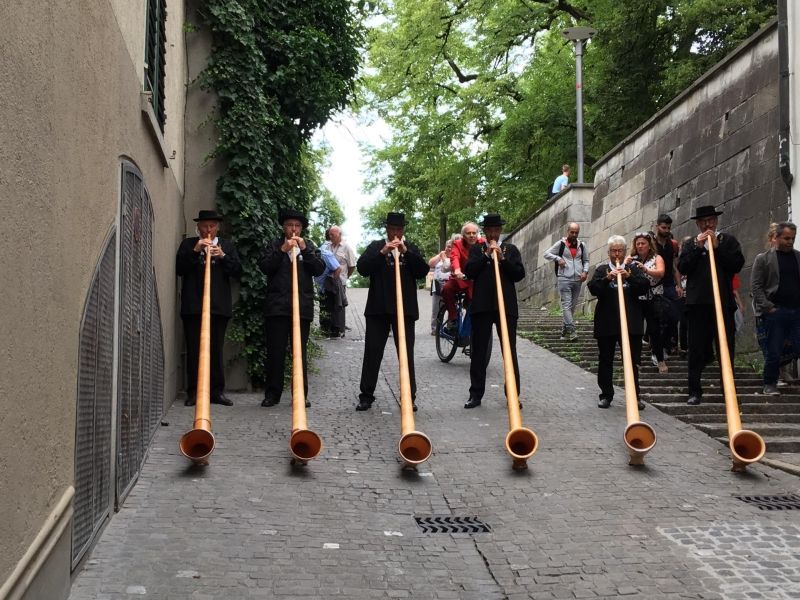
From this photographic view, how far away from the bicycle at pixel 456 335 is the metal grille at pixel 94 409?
694 centimetres

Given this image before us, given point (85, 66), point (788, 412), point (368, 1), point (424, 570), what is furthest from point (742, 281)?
point (85, 66)

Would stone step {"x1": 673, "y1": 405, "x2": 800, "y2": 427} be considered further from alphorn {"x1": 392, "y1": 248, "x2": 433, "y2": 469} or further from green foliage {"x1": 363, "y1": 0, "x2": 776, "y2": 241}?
green foliage {"x1": 363, "y1": 0, "x2": 776, "y2": 241}

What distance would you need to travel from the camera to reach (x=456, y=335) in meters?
12.3

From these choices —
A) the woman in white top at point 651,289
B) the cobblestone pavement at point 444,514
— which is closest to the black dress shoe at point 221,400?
the cobblestone pavement at point 444,514

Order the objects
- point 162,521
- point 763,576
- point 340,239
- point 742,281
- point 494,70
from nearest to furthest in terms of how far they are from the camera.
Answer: point 763,576 → point 162,521 → point 742,281 → point 340,239 → point 494,70

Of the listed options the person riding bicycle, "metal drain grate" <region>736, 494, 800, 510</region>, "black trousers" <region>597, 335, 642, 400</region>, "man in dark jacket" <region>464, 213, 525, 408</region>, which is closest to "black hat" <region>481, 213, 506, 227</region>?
"man in dark jacket" <region>464, 213, 525, 408</region>

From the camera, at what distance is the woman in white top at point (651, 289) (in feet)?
31.6

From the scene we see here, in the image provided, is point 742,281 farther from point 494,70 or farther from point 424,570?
point 494,70

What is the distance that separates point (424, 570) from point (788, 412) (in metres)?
5.39

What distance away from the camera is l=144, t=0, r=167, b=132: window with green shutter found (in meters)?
7.66

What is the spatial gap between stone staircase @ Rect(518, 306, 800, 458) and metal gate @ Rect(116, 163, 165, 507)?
15.5ft

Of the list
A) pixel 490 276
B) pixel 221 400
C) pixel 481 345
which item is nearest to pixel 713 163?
pixel 490 276

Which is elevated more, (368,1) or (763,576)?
(368,1)

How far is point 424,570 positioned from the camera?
512 centimetres
